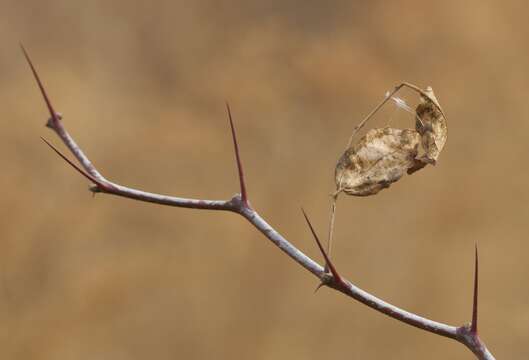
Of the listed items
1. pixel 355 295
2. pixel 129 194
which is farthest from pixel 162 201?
pixel 355 295

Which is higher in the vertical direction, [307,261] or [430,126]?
[430,126]

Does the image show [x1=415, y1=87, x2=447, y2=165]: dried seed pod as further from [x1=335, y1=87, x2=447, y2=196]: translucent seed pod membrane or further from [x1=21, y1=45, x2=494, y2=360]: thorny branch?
[x1=21, y1=45, x2=494, y2=360]: thorny branch

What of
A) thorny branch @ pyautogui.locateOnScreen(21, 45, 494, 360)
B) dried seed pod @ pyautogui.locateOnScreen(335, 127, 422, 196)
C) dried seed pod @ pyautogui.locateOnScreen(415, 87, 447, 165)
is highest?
dried seed pod @ pyautogui.locateOnScreen(415, 87, 447, 165)

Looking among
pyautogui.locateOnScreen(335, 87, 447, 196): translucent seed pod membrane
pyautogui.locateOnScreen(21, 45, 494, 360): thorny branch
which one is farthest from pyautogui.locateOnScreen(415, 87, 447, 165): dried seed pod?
pyautogui.locateOnScreen(21, 45, 494, 360): thorny branch

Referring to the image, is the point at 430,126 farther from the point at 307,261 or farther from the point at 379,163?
the point at 307,261

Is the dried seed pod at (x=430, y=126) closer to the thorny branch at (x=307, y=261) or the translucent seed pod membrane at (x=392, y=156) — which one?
the translucent seed pod membrane at (x=392, y=156)

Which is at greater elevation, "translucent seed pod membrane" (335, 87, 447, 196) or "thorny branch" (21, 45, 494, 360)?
"translucent seed pod membrane" (335, 87, 447, 196)

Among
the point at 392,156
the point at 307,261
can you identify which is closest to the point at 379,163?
the point at 392,156
